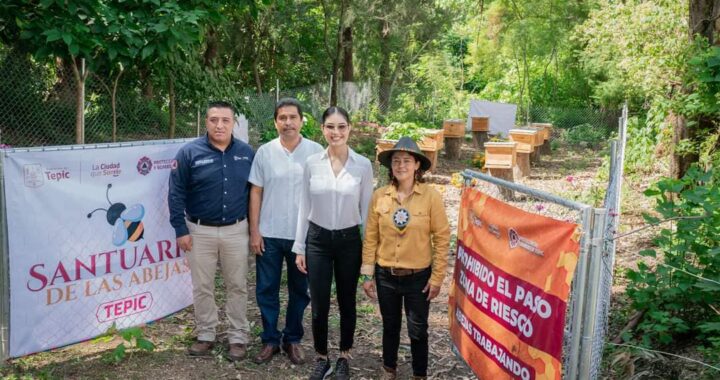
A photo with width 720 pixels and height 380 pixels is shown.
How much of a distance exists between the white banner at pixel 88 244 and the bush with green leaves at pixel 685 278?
11.1 ft

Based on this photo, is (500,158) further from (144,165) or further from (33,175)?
(33,175)

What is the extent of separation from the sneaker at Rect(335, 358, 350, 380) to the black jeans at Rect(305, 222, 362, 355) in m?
0.30

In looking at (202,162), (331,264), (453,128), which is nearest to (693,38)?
(331,264)

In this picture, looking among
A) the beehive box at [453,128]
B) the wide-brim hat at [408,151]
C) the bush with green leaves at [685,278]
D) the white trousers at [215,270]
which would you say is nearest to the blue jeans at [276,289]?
the white trousers at [215,270]

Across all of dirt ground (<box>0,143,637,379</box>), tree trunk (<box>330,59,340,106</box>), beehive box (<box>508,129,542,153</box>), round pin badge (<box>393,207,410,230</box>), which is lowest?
dirt ground (<box>0,143,637,379</box>)

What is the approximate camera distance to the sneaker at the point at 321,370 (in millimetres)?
4488

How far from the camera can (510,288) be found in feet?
11.8

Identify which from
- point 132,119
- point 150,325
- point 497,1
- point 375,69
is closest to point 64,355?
point 150,325

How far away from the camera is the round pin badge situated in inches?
159

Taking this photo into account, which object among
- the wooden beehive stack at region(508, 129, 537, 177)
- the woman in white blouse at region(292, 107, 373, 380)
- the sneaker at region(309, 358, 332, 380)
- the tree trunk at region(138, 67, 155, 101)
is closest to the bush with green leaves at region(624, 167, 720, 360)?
the woman in white blouse at region(292, 107, 373, 380)

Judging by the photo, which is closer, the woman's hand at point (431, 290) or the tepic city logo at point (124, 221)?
the woman's hand at point (431, 290)

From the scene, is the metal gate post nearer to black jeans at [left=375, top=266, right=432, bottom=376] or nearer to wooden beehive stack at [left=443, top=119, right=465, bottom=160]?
black jeans at [left=375, top=266, right=432, bottom=376]

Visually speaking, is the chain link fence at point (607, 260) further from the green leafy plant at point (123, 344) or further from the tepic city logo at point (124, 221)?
the tepic city logo at point (124, 221)

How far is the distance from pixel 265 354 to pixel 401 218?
61.1 inches
